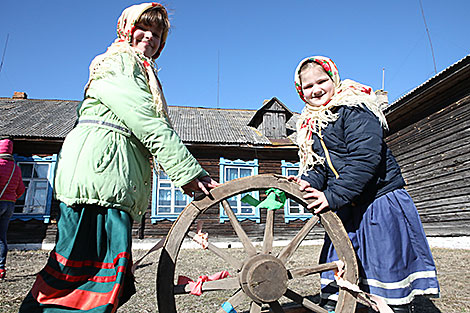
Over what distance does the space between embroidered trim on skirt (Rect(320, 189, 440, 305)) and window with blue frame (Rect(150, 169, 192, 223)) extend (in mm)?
8909

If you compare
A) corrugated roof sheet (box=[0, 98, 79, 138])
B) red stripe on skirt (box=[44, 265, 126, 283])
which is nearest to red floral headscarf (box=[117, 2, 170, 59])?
red stripe on skirt (box=[44, 265, 126, 283])

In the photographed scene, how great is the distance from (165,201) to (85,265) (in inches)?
368

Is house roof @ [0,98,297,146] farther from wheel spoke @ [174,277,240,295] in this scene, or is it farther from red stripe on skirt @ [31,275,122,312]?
red stripe on skirt @ [31,275,122,312]

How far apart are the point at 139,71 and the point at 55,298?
1.09 m

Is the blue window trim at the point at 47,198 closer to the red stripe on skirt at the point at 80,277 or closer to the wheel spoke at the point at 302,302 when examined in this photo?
the red stripe on skirt at the point at 80,277

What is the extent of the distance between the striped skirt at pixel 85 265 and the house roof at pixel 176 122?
906cm

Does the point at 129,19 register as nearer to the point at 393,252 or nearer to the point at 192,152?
the point at 393,252

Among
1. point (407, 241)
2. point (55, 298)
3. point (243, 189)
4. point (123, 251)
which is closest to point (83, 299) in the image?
point (55, 298)

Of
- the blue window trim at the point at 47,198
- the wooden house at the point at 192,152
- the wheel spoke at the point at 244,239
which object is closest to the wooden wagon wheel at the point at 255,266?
the wheel spoke at the point at 244,239

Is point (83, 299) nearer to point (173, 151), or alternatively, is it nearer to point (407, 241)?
point (173, 151)

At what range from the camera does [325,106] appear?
78.7 inches

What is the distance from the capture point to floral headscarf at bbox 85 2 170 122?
1.58 m

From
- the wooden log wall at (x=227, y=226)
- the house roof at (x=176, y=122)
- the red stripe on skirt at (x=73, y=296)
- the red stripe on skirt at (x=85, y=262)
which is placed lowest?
the wooden log wall at (x=227, y=226)

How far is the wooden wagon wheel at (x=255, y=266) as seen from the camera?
61.2 inches
